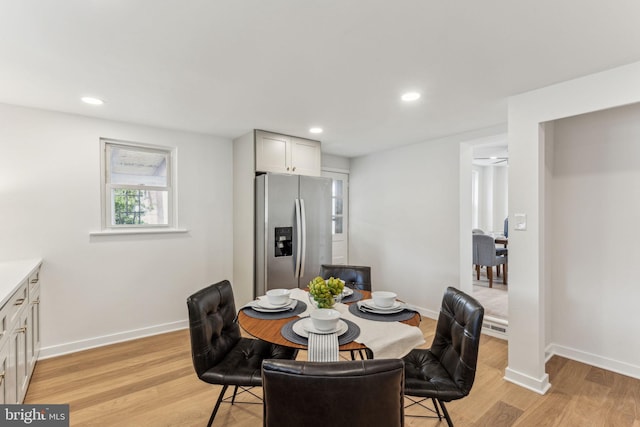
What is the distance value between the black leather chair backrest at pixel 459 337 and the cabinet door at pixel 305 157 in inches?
98.1

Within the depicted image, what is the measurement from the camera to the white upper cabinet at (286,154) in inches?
144

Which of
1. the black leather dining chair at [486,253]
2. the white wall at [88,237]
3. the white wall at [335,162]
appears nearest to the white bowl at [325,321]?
the white wall at [88,237]

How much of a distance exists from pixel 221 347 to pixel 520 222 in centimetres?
242

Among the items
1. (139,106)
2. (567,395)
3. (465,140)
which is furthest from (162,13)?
(567,395)

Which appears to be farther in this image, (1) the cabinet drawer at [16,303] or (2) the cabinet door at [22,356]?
(2) the cabinet door at [22,356]

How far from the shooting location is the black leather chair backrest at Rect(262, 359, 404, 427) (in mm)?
1054

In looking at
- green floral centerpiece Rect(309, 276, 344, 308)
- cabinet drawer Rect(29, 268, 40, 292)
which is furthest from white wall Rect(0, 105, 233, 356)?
green floral centerpiece Rect(309, 276, 344, 308)

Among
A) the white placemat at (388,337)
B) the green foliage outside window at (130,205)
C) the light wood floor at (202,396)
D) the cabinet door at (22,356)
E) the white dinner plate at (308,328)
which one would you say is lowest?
the light wood floor at (202,396)

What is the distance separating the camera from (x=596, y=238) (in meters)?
2.78

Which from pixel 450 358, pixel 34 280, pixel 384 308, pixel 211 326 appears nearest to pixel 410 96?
pixel 384 308

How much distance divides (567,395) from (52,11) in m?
4.00

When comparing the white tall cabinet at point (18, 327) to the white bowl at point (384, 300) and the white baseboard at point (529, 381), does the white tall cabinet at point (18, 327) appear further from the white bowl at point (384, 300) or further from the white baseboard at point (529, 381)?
the white baseboard at point (529, 381)

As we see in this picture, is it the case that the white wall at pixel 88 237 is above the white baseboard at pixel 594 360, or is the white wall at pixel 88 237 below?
above

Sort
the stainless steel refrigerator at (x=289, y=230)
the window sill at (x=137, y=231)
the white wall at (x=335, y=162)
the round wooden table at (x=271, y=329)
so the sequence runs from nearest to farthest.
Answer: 1. the round wooden table at (x=271, y=329)
2. the window sill at (x=137, y=231)
3. the stainless steel refrigerator at (x=289, y=230)
4. the white wall at (x=335, y=162)
